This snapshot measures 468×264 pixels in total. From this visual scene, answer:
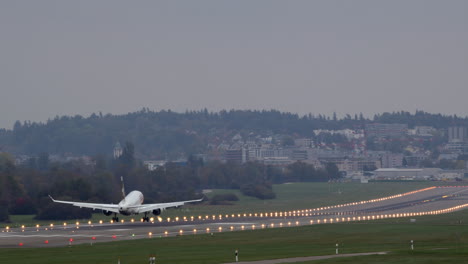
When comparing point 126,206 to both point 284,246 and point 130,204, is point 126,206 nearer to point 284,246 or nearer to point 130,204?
point 130,204

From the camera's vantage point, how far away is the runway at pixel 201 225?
115 metres

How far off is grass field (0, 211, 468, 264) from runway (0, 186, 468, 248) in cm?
643

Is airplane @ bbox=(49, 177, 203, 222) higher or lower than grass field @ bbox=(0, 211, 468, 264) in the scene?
higher

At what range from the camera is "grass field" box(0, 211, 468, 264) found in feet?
290

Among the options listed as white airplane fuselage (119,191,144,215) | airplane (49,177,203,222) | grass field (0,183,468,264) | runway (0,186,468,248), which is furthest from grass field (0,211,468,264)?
airplane (49,177,203,222)

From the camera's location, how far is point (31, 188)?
198750 millimetres

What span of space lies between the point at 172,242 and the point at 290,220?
42.8m

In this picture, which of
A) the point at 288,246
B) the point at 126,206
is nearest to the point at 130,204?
the point at 126,206

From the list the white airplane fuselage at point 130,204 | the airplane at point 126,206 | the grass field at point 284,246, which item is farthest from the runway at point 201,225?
the grass field at point 284,246

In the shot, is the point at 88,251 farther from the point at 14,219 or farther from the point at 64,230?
the point at 14,219

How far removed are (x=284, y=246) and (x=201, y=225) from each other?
1411 inches

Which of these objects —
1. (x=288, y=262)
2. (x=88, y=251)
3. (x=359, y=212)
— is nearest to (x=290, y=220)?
(x=359, y=212)

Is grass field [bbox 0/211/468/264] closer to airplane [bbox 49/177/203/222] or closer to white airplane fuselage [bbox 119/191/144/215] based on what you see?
white airplane fuselage [bbox 119/191/144/215]

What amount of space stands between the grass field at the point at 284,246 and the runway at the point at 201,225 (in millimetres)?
6430
